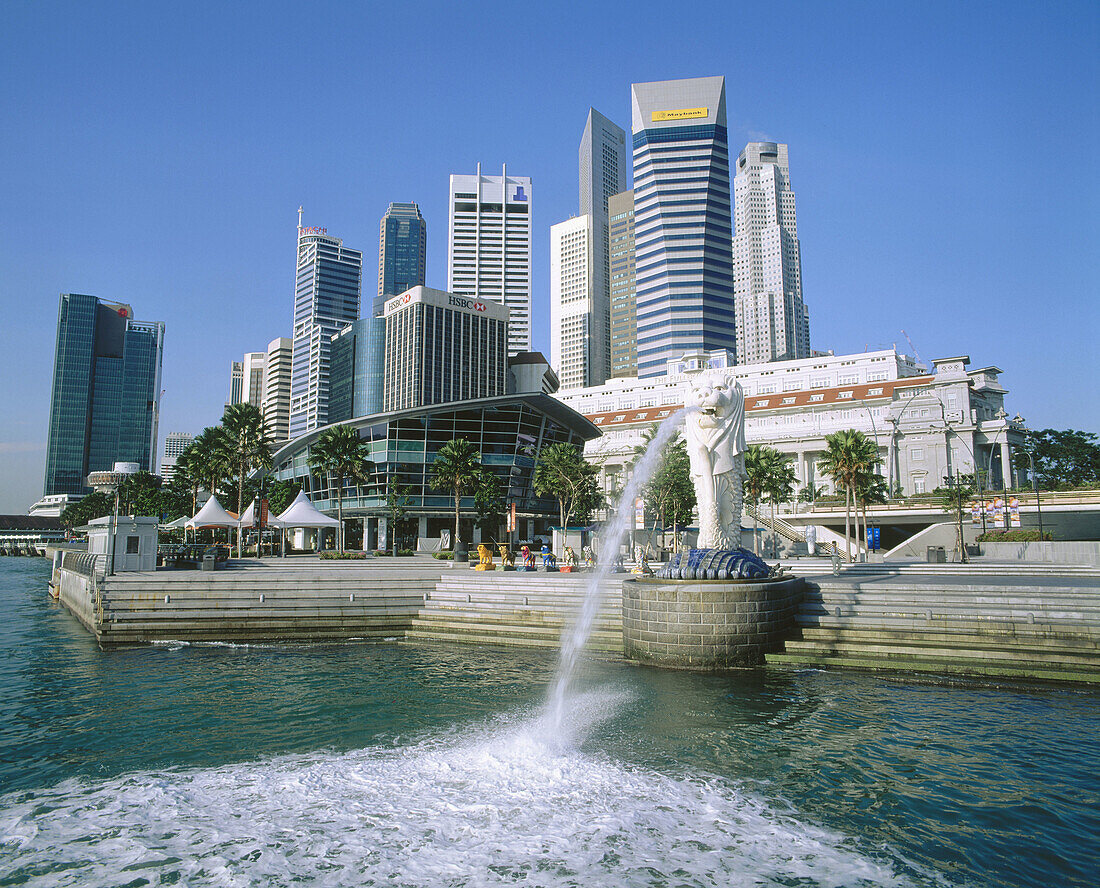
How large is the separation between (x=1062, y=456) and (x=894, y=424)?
2381 cm

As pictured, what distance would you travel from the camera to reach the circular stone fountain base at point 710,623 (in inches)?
829

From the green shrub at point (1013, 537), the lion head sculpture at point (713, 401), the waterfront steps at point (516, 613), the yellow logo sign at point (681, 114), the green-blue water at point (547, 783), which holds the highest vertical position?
the yellow logo sign at point (681, 114)

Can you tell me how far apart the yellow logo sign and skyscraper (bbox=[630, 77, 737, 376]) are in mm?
279

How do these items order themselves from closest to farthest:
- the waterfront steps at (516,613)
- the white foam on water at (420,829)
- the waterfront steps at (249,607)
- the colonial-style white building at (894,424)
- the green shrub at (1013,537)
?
the white foam on water at (420,829), the waterfront steps at (516,613), the waterfront steps at (249,607), the green shrub at (1013,537), the colonial-style white building at (894,424)

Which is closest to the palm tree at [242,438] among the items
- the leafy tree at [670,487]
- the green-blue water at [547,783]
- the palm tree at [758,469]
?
the leafy tree at [670,487]

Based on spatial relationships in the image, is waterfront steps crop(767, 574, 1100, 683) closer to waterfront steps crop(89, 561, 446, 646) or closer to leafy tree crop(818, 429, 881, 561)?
waterfront steps crop(89, 561, 446, 646)

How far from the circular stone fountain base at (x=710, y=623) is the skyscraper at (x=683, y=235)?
6045 inches

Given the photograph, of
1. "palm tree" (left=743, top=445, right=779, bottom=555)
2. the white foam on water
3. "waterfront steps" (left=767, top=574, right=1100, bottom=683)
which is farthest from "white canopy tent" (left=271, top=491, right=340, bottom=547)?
the white foam on water

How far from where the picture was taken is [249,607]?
2905cm

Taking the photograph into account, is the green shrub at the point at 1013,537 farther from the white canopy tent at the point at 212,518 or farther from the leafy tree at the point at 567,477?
the white canopy tent at the point at 212,518

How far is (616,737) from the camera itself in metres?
14.3

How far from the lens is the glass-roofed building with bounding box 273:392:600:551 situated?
2694 inches

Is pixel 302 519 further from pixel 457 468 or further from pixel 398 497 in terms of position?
pixel 398 497

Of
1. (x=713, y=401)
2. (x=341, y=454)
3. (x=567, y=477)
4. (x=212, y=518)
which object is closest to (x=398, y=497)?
(x=341, y=454)
